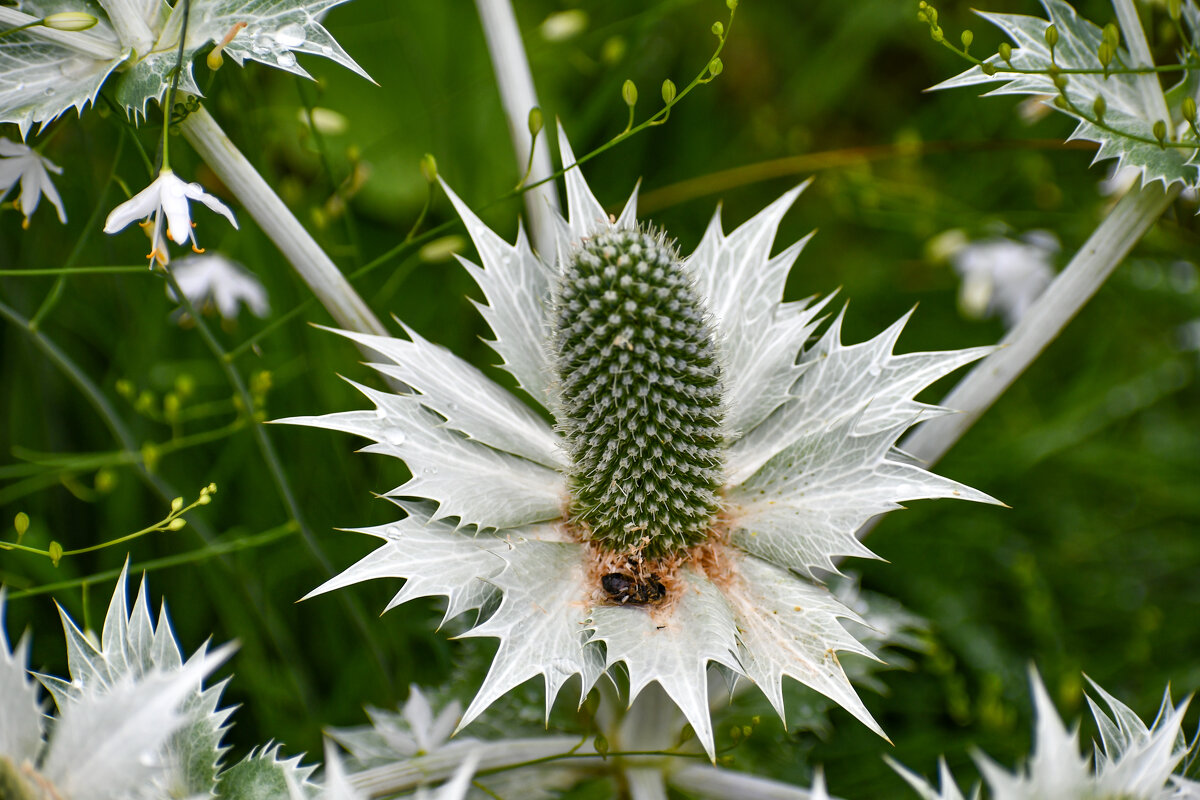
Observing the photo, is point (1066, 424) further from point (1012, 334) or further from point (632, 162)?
point (632, 162)

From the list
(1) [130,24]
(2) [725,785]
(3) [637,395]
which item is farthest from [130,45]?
(2) [725,785]

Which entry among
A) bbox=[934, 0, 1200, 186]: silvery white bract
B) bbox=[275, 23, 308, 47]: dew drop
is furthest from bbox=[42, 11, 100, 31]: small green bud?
bbox=[934, 0, 1200, 186]: silvery white bract

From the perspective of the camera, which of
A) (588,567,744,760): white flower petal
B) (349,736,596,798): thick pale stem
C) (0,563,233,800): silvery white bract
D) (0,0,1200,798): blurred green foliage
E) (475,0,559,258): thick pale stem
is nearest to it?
(0,563,233,800): silvery white bract

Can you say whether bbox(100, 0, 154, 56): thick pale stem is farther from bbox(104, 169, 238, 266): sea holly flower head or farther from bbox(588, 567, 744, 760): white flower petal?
bbox(588, 567, 744, 760): white flower petal

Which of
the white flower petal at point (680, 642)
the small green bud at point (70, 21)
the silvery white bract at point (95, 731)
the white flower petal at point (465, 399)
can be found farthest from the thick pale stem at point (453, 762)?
the small green bud at point (70, 21)

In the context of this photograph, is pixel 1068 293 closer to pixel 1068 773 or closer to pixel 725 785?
pixel 1068 773

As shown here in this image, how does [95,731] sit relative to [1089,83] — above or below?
below

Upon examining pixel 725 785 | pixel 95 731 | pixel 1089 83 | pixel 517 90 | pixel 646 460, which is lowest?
pixel 725 785
